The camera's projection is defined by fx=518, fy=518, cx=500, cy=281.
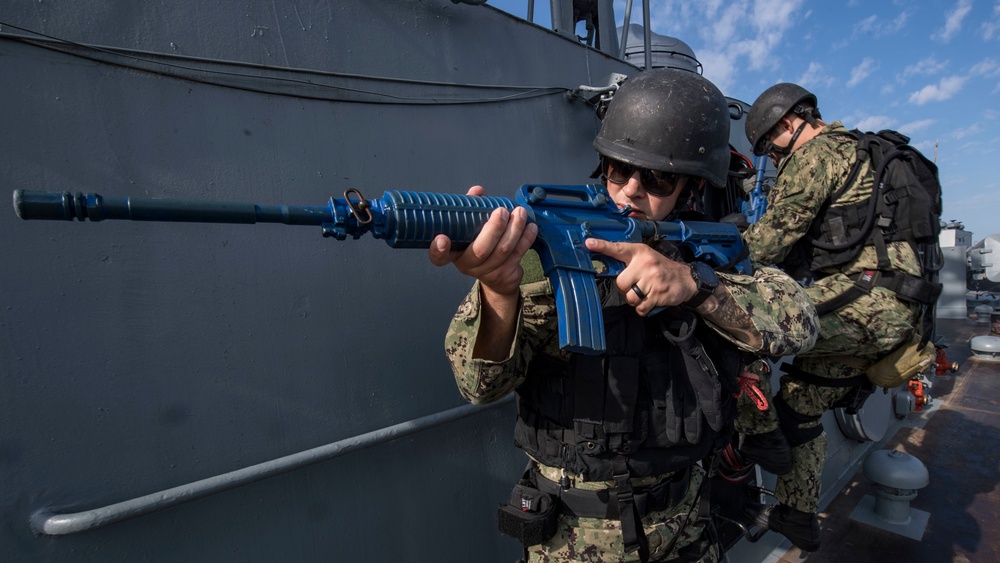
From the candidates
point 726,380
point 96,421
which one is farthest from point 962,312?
point 96,421

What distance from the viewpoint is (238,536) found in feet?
4.35

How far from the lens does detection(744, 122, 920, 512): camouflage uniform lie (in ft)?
7.84

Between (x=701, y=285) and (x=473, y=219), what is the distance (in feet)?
2.10

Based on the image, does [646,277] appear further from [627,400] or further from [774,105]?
[774,105]

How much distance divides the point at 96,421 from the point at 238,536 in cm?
45

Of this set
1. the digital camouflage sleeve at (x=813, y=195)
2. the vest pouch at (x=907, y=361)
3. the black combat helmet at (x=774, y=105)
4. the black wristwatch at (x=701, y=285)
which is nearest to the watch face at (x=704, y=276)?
the black wristwatch at (x=701, y=285)

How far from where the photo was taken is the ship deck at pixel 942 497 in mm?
2998

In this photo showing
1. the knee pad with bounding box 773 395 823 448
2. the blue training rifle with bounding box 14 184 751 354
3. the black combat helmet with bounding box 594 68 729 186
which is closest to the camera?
the blue training rifle with bounding box 14 184 751 354

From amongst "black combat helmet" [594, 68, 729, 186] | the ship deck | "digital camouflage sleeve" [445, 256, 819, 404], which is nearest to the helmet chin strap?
"black combat helmet" [594, 68, 729, 186]

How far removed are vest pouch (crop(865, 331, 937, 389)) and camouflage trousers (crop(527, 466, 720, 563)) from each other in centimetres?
164

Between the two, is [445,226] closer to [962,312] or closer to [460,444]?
[460,444]

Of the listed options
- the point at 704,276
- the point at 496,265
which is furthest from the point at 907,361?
the point at 496,265

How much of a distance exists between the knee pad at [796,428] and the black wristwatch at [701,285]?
1751 mm

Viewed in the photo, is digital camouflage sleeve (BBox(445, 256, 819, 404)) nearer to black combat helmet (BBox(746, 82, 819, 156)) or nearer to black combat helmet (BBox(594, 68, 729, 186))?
black combat helmet (BBox(594, 68, 729, 186))
